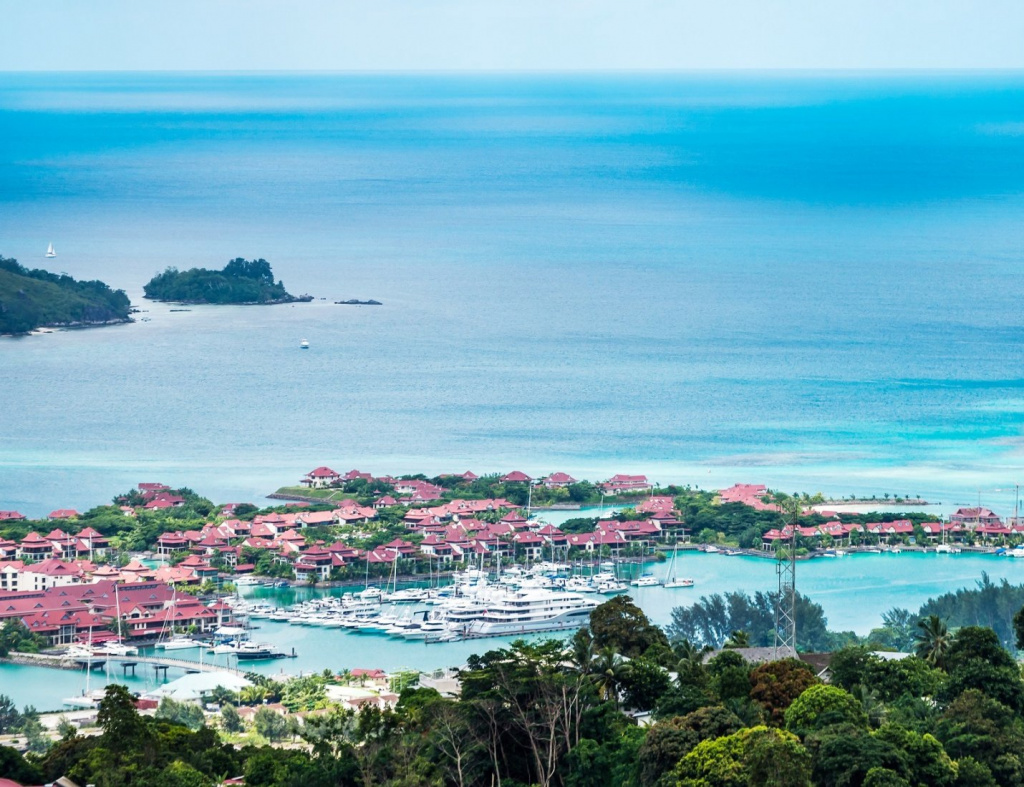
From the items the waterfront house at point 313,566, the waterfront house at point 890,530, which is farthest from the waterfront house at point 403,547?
the waterfront house at point 890,530

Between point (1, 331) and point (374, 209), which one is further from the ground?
point (374, 209)

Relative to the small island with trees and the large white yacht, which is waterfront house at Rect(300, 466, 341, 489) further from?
the small island with trees

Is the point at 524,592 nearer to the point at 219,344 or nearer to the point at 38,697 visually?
the point at 38,697

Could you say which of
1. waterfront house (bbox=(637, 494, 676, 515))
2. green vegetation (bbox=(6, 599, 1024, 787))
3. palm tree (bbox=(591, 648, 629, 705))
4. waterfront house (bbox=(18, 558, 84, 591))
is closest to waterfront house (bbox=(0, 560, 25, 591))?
waterfront house (bbox=(18, 558, 84, 591))

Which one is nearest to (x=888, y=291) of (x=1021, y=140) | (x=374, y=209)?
(x=374, y=209)

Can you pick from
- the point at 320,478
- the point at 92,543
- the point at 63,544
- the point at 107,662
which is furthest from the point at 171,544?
the point at 107,662

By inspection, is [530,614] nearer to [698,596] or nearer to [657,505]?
[698,596]

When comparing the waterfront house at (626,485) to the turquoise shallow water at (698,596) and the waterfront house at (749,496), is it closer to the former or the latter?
the waterfront house at (749,496)
